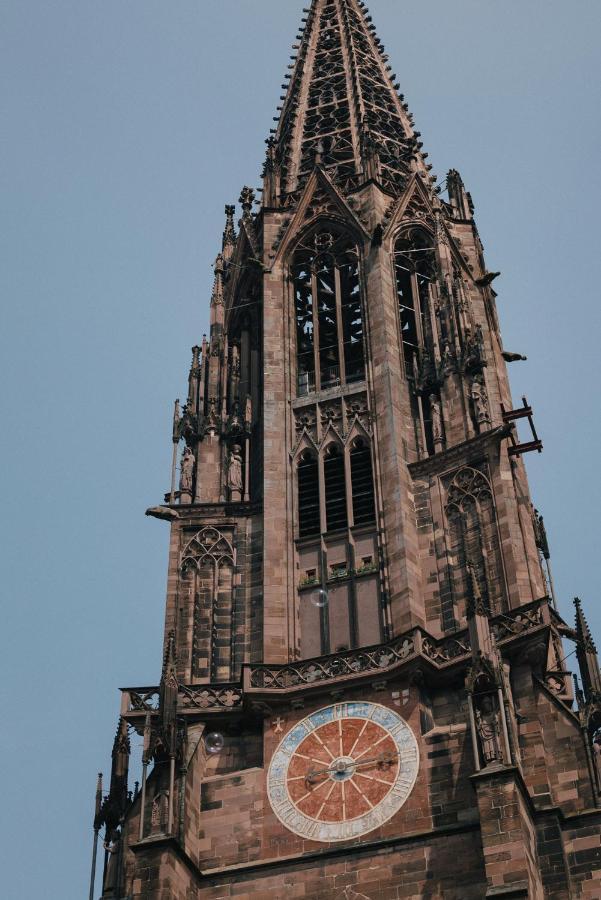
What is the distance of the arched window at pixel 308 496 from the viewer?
41688 millimetres

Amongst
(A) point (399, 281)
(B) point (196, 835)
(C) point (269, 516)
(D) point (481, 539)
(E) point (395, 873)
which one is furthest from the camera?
(A) point (399, 281)

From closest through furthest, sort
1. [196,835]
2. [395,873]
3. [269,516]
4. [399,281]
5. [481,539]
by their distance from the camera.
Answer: [395,873]
[196,835]
[481,539]
[269,516]
[399,281]

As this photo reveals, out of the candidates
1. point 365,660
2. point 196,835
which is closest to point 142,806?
point 196,835

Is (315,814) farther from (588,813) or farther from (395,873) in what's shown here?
(588,813)

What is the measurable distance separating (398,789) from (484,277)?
2041cm

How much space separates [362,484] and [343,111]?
19.6 meters

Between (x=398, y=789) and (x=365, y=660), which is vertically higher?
(x=365, y=660)

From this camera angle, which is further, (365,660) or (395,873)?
(365,660)

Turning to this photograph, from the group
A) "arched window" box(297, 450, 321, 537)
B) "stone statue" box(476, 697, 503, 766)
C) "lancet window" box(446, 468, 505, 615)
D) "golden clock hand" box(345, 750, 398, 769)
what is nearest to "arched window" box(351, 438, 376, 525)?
"arched window" box(297, 450, 321, 537)

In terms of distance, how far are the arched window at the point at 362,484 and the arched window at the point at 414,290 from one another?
3.13 meters

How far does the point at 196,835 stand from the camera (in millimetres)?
35094

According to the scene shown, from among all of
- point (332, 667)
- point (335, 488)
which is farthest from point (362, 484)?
point (332, 667)

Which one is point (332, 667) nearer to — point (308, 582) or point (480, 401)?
point (308, 582)

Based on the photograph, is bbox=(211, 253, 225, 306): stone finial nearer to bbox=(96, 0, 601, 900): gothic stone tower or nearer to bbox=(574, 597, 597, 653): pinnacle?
bbox=(96, 0, 601, 900): gothic stone tower
